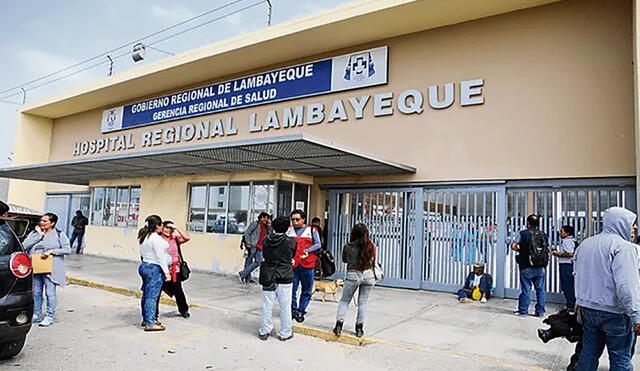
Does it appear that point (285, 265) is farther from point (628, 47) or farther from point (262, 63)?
point (262, 63)

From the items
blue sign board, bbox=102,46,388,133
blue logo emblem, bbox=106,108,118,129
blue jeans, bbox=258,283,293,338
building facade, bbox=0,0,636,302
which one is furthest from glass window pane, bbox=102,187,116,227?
blue jeans, bbox=258,283,293,338

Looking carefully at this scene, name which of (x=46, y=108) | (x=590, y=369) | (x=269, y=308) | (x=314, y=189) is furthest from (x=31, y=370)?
(x=46, y=108)

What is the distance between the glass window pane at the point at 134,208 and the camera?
612 inches

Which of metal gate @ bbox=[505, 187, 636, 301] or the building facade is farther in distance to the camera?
the building facade

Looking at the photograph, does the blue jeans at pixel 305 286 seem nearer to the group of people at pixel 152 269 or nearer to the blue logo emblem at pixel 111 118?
the group of people at pixel 152 269

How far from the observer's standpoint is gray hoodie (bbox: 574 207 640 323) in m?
3.70

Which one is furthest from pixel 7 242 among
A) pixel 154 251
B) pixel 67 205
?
pixel 67 205

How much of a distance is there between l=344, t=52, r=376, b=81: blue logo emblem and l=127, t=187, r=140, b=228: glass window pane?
8186 millimetres

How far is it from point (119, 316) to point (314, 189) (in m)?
6.10

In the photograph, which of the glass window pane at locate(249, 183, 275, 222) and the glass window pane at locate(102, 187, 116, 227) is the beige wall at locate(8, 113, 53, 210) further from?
the glass window pane at locate(249, 183, 275, 222)

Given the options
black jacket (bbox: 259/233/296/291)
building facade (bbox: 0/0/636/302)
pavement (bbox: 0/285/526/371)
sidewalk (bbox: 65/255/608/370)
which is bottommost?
pavement (bbox: 0/285/526/371)

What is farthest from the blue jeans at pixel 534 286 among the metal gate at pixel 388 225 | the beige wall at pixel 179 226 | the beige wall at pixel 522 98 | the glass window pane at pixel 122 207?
the glass window pane at pixel 122 207

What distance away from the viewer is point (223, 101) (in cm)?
1460

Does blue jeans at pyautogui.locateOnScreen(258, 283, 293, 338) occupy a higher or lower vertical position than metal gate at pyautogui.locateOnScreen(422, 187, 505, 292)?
lower
